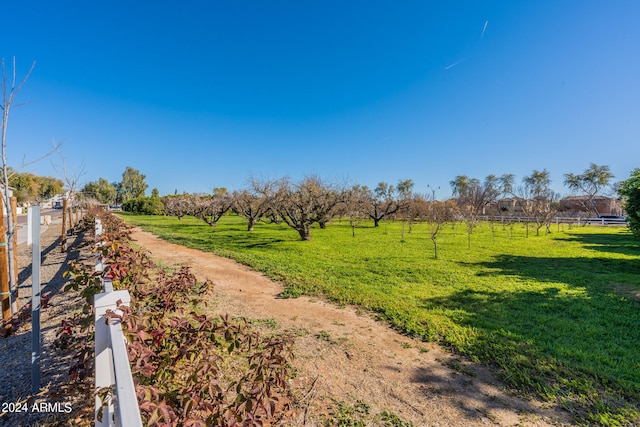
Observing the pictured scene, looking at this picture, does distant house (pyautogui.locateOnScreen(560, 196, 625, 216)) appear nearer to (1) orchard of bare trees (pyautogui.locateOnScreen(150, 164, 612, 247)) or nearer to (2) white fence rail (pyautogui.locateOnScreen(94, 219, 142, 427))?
(1) orchard of bare trees (pyautogui.locateOnScreen(150, 164, 612, 247))

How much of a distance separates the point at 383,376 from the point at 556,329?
10.4ft

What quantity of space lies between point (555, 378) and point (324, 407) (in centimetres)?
262

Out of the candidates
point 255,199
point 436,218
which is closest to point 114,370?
point 436,218

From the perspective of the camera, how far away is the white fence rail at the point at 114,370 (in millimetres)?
929

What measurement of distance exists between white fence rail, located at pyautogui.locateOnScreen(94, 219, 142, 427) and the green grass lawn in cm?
359

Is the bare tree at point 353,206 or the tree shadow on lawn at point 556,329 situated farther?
the bare tree at point 353,206

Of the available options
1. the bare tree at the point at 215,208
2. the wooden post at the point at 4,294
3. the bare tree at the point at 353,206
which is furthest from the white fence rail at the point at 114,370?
the bare tree at the point at 215,208

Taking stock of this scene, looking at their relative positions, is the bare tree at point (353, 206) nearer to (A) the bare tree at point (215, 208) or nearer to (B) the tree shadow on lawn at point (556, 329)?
(A) the bare tree at point (215, 208)

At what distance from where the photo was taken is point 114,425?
46.3 inches

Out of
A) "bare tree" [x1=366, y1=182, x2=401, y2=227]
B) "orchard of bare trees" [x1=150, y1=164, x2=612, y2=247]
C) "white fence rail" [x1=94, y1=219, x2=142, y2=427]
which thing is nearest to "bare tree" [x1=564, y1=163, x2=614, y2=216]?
"orchard of bare trees" [x1=150, y1=164, x2=612, y2=247]

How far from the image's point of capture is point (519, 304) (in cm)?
535

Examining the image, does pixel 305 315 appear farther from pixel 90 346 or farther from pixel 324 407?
pixel 90 346

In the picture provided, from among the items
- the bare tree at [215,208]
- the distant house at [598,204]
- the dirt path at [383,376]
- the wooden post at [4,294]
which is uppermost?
the distant house at [598,204]

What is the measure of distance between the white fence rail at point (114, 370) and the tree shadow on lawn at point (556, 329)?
3617 mm
